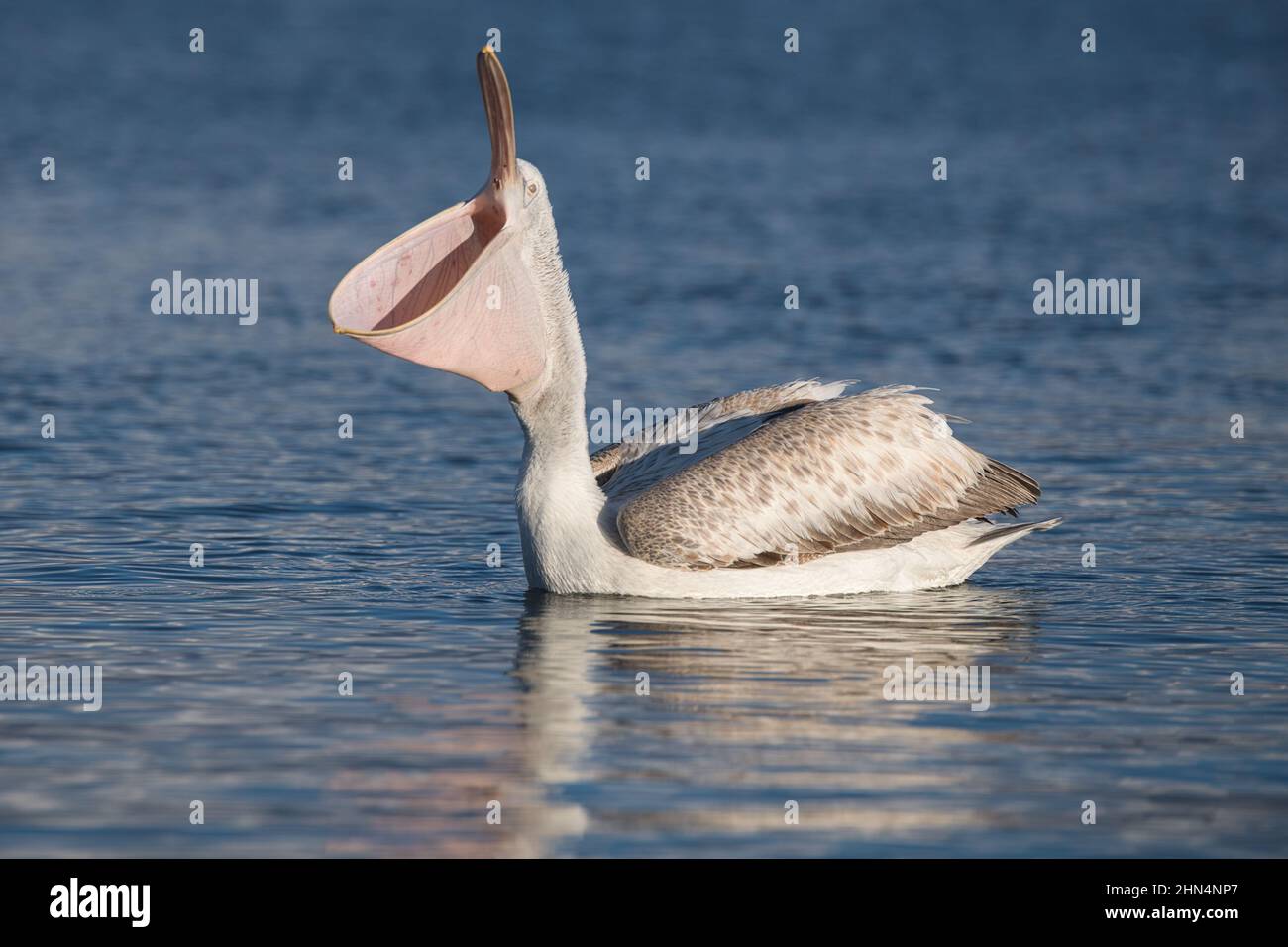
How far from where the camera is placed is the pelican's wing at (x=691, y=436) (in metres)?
→ 8.98

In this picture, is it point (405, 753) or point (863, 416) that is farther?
point (863, 416)

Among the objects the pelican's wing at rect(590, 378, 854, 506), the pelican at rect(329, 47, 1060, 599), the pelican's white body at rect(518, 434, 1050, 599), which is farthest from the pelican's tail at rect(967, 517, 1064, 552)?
the pelican's wing at rect(590, 378, 854, 506)

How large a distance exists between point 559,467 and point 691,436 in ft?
3.24

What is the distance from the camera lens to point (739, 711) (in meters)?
6.88

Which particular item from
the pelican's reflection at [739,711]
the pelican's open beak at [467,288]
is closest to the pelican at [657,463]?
the pelican's open beak at [467,288]

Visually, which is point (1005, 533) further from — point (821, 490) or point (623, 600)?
point (623, 600)

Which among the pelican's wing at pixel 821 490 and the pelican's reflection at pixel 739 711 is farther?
the pelican's wing at pixel 821 490

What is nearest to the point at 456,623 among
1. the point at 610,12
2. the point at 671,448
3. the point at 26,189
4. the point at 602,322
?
the point at 671,448

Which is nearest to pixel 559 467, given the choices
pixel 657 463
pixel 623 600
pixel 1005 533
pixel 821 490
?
pixel 623 600

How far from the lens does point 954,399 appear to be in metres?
13.4

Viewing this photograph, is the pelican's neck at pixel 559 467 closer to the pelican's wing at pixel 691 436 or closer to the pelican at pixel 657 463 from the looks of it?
the pelican at pixel 657 463

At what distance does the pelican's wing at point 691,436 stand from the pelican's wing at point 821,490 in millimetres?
281

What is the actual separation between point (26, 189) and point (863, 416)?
614 inches

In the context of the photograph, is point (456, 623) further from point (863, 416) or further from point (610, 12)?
point (610, 12)
